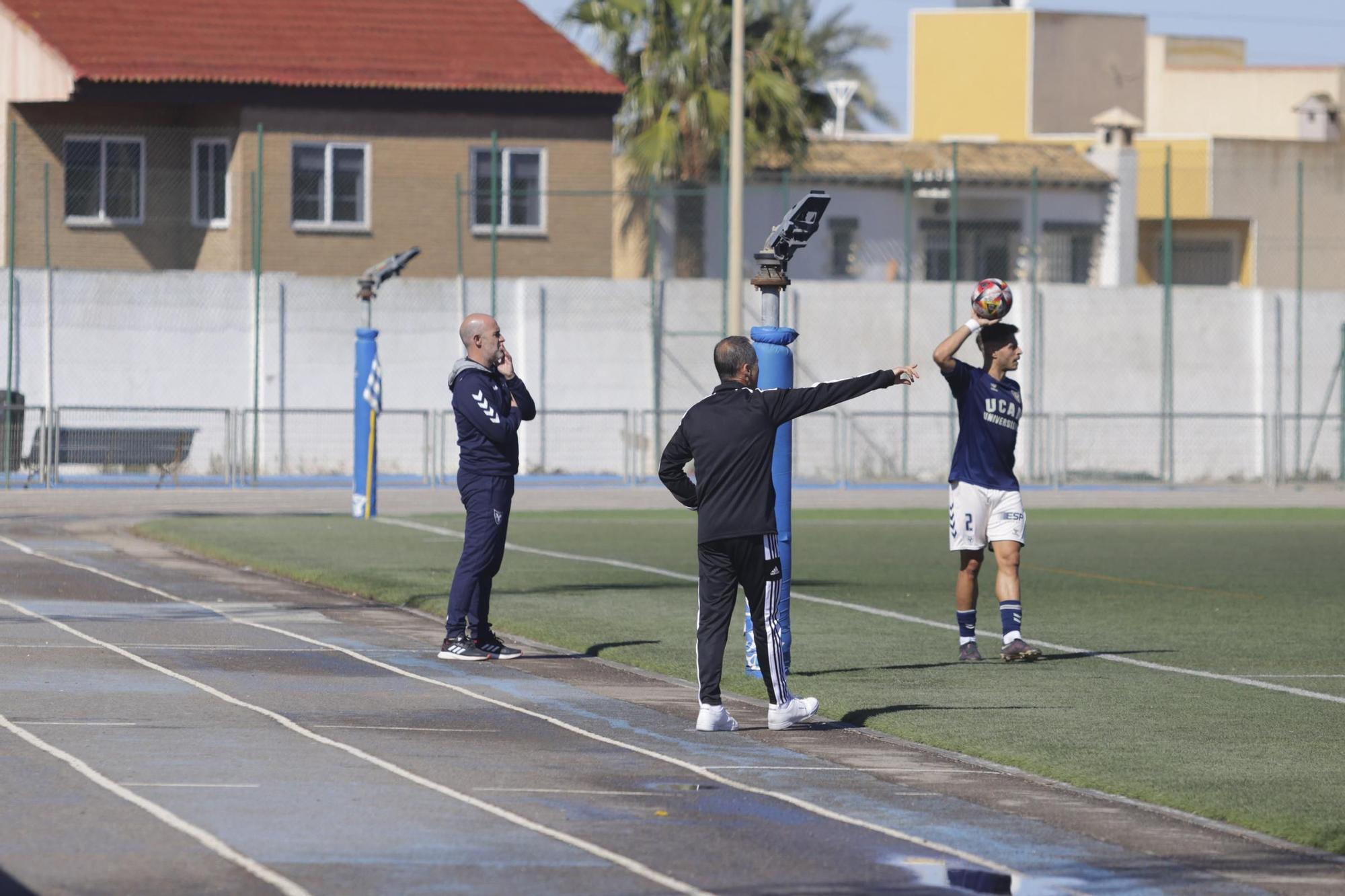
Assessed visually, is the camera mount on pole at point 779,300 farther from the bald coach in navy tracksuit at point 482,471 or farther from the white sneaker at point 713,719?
the bald coach in navy tracksuit at point 482,471

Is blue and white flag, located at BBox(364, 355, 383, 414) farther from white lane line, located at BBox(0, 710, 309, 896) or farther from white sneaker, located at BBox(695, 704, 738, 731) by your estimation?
white lane line, located at BBox(0, 710, 309, 896)

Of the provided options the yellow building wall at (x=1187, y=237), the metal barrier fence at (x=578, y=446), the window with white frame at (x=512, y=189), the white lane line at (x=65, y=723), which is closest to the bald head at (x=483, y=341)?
the white lane line at (x=65, y=723)

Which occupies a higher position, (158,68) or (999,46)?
(999,46)

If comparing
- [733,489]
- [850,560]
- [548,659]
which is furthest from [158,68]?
[733,489]

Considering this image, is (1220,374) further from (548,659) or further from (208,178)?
(548,659)

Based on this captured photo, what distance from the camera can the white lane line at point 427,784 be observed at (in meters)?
7.18

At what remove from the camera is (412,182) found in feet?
128

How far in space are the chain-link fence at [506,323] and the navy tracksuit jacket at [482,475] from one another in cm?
1945

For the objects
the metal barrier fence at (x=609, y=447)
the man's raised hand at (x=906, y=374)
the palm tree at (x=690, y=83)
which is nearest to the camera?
the man's raised hand at (x=906, y=374)

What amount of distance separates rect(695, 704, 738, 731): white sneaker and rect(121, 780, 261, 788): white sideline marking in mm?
2488

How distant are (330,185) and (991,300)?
27.7 meters

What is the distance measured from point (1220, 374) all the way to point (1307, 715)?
29.5 meters

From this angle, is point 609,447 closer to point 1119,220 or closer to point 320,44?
point 320,44

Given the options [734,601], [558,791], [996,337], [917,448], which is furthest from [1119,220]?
[558,791]
